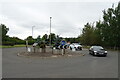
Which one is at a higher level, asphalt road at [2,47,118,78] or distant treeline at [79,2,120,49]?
distant treeline at [79,2,120,49]

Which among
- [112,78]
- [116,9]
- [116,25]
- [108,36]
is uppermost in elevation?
[116,9]

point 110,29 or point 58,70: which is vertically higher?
Result: point 110,29

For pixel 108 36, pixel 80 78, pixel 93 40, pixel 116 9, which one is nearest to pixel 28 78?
pixel 80 78

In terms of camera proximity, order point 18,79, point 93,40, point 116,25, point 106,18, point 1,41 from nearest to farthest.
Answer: point 18,79 < point 116,25 < point 106,18 < point 93,40 < point 1,41

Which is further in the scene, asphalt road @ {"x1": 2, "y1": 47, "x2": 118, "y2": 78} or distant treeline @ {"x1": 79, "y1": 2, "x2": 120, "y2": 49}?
distant treeline @ {"x1": 79, "y1": 2, "x2": 120, "y2": 49}

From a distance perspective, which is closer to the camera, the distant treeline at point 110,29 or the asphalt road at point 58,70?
the asphalt road at point 58,70

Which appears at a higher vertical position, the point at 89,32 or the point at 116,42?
the point at 89,32

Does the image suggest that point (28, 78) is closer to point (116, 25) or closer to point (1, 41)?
point (116, 25)

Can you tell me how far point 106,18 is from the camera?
41.2 m

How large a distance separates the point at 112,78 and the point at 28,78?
4283mm

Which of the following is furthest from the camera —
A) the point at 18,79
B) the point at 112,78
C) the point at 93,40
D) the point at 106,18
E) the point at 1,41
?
the point at 1,41

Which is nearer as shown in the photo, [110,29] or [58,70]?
[58,70]

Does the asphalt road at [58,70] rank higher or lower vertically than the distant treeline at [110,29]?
lower

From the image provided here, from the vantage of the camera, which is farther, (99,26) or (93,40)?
(93,40)
